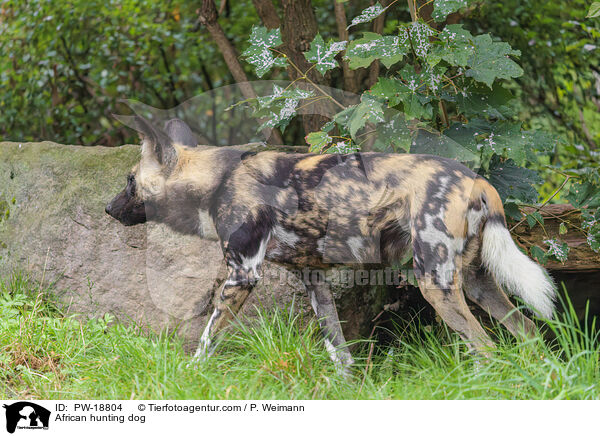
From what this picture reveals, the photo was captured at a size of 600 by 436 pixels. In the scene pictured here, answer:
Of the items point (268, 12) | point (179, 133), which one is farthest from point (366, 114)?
point (268, 12)

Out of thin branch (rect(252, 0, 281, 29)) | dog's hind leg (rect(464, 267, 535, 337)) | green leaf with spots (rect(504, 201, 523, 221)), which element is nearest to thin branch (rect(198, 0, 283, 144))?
thin branch (rect(252, 0, 281, 29))

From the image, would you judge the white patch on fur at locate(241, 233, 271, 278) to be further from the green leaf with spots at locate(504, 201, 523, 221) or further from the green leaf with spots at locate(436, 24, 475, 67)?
the green leaf with spots at locate(504, 201, 523, 221)

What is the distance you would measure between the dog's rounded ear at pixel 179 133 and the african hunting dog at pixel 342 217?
0.15ft

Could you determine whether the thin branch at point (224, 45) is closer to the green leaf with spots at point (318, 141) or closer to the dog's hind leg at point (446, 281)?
the green leaf with spots at point (318, 141)

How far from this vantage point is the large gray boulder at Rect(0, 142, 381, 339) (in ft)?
11.1

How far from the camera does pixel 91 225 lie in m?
3.56

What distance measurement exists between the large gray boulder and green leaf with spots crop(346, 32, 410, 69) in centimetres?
119

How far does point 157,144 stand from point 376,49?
1.10 m

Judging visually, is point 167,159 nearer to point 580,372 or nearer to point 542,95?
point 580,372

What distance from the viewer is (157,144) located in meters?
2.87

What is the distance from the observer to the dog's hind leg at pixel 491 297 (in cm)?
284
